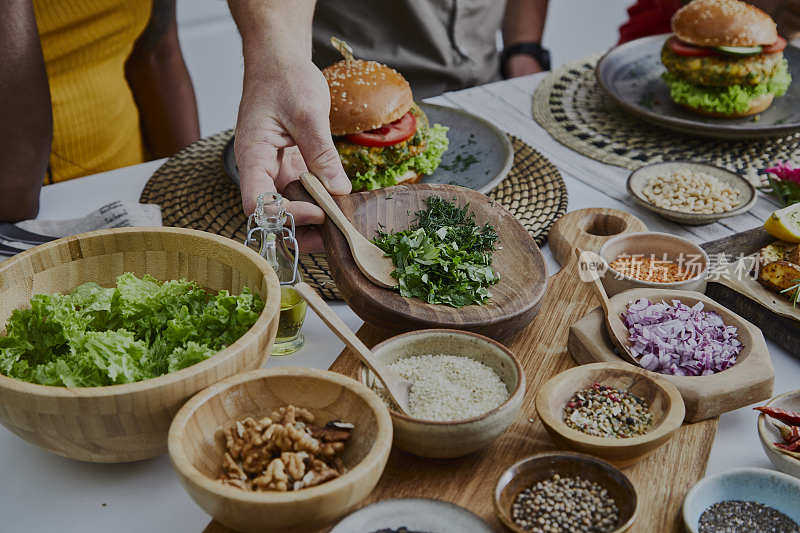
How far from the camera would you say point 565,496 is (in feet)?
3.43

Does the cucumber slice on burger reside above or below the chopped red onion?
above

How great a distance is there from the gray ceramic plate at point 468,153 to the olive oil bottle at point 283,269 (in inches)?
21.8

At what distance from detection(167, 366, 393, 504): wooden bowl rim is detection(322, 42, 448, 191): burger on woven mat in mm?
983

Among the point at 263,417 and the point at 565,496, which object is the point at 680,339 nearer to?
the point at 565,496

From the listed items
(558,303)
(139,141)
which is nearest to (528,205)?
(558,303)

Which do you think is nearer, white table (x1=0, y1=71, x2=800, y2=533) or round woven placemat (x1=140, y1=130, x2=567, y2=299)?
white table (x1=0, y1=71, x2=800, y2=533)

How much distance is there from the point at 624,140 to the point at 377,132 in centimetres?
84

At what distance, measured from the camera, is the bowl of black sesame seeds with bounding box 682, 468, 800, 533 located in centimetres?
103

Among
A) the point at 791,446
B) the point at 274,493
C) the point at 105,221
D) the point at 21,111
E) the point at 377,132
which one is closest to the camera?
the point at 274,493

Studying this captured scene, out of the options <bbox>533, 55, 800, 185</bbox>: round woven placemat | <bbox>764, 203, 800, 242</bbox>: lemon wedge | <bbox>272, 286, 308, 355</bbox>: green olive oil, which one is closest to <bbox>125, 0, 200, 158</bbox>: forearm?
<bbox>533, 55, 800, 185</bbox>: round woven placemat

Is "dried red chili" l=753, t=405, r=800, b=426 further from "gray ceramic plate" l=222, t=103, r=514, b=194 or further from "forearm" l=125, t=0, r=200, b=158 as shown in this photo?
"forearm" l=125, t=0, r=200, b=158

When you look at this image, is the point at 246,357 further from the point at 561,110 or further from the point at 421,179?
the point at 561,110

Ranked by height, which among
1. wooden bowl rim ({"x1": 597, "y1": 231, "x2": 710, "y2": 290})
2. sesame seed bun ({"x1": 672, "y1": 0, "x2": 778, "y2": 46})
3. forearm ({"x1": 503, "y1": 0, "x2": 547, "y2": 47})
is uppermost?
sesame seed bun ({"x1": 672, "y1": 0, "x2": 778, "y2": 46})

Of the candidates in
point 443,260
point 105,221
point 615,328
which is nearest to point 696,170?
point 615,328
